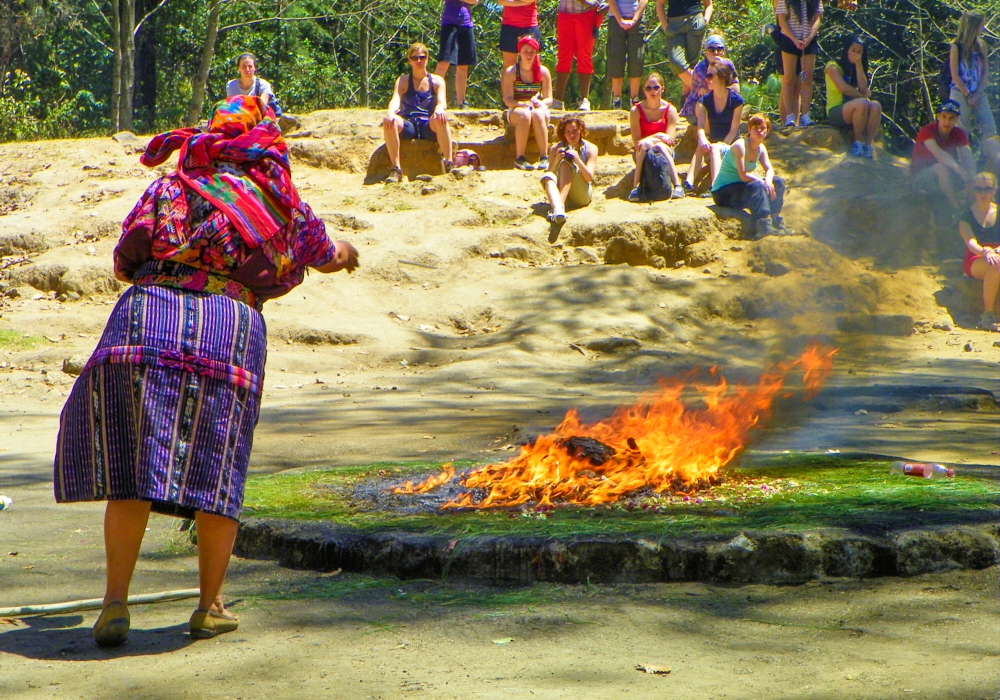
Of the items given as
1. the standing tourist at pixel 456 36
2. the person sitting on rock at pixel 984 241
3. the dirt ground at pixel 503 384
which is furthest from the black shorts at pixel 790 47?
the standing tourist at pixel 456 36

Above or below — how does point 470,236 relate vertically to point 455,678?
above

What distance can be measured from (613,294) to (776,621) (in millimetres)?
8721

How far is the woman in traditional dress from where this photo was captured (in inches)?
120

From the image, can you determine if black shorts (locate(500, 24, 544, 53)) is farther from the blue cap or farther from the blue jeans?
the blue cap

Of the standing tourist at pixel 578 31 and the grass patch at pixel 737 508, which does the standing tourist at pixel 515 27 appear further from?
the grass patch at pixel 737 508

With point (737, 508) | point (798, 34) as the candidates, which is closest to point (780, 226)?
point (798, 34)

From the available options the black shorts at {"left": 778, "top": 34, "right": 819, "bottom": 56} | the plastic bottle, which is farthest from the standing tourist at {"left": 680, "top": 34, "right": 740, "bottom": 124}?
the plastic bottle

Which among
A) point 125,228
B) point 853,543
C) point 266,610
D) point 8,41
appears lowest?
point 266,610

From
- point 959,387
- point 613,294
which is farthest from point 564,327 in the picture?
point 959,387

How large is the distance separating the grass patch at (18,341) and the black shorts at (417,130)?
581cm

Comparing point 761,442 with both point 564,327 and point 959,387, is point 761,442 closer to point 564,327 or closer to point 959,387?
point 959,387

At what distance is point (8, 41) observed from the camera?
72.2 feet

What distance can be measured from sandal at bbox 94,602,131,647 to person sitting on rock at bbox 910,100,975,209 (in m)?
12.3

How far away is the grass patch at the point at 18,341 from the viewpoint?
10148mm
